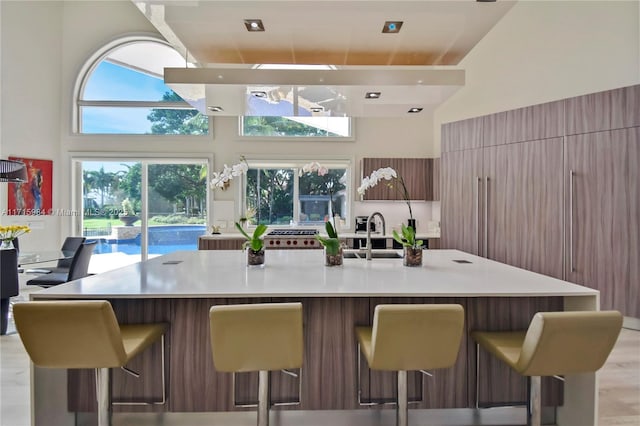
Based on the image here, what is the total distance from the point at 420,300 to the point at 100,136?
21.1 feet

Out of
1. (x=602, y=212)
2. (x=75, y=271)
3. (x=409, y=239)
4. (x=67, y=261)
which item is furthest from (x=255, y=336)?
(x=67, y=261)

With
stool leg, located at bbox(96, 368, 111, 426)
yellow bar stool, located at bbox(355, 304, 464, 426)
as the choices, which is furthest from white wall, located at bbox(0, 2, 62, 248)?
yellow bar stool, located at bbox(355, 304, 464, 426)

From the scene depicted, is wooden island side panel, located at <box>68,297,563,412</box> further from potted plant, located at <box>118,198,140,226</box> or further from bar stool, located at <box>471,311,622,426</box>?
potted plant, located at <box>118,198,140,226</box>

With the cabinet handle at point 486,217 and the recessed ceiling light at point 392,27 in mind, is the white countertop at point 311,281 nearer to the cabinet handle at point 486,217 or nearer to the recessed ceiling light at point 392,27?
the recessed ceiling light at point 392,27

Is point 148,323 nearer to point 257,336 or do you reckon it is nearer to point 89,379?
point 89,379

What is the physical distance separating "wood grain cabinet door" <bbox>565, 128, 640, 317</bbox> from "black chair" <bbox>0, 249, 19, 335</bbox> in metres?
5.93

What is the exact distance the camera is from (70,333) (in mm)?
1544

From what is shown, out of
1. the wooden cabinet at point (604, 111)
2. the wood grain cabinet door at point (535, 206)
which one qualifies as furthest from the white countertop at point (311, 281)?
the wooden cabinet at point (604, 111)

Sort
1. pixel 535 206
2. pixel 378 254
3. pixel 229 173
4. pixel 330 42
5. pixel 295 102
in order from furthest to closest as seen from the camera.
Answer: pixel 229 173 → pixel 535 206 → pixel 378 254 → pixel 295 102 → pixel 330 42

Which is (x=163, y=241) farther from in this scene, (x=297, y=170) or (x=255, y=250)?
(x=255, y=250)

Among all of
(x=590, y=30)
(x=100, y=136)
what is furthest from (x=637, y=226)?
(x=100, y=136)

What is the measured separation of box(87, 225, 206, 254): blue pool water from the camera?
6.48 metres

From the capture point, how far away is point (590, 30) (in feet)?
13.6

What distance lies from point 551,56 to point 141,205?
6825 millimetres
